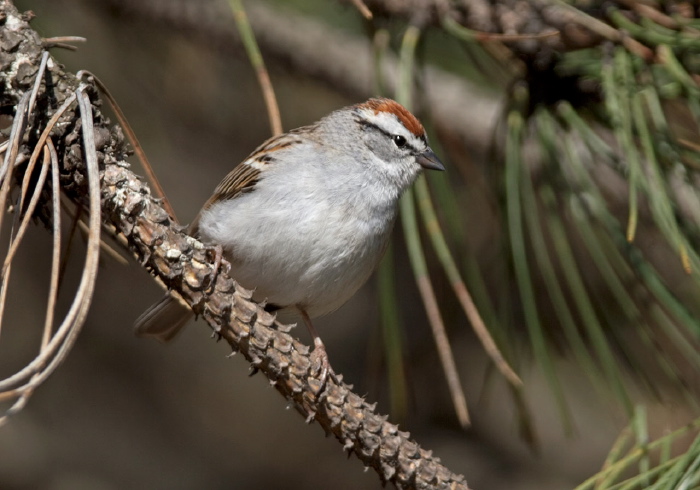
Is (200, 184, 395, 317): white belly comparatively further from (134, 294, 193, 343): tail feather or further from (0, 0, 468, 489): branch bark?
(0, 0, 468, 489): branch bark

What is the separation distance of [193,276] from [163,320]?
901 mm

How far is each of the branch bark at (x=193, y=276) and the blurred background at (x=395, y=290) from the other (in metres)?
0.43

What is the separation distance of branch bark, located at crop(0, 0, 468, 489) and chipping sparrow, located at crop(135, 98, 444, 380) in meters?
0.46

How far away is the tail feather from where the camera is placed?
1.94 meters

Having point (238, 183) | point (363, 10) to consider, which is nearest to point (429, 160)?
point (238, 183)

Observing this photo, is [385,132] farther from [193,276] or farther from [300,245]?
[193,276]

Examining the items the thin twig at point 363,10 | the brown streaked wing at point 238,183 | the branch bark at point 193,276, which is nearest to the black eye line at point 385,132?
the brown streaked wing at point 238,183

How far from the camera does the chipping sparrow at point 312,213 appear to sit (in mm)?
1811

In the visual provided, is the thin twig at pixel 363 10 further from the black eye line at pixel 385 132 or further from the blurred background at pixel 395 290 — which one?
the black eye line at pixel 385 132

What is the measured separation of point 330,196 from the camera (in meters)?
1.88

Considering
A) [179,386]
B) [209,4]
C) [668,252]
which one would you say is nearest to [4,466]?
[179,386]

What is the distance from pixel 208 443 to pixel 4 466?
0.73 meters

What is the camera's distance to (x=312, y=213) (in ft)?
5.98

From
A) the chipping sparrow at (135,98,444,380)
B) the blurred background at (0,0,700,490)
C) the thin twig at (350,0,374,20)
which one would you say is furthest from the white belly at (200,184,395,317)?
the thin twig at (350,0,374,20)
